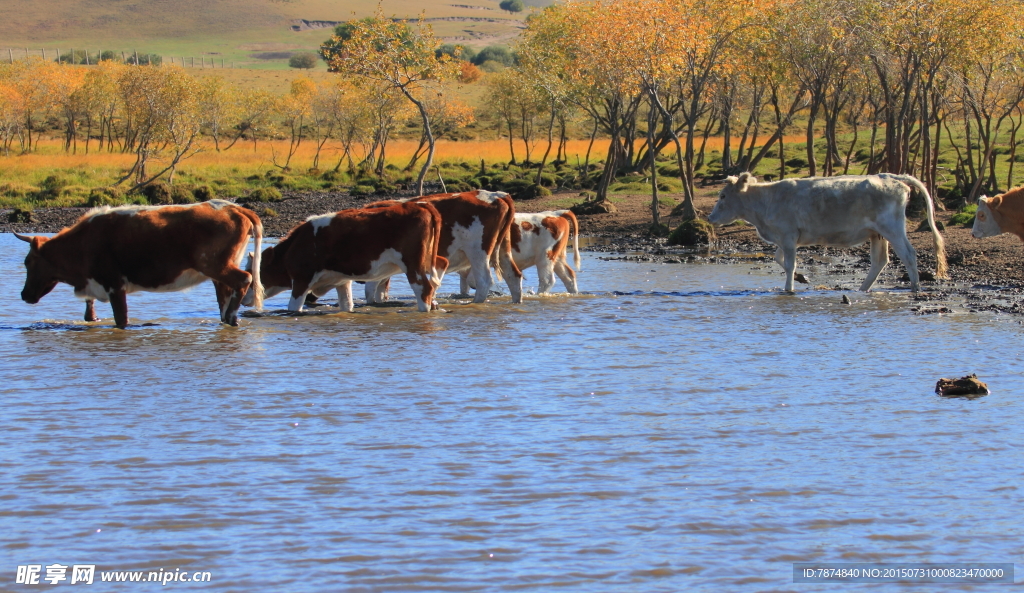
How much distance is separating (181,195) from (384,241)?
28.6 metres

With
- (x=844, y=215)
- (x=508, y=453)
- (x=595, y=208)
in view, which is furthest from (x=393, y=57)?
(x=508, y=453)

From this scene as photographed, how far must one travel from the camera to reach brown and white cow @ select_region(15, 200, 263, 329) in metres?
12.6

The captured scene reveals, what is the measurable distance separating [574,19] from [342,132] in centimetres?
2681

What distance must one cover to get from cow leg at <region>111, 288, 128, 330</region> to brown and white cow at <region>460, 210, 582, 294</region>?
5207 millimetres

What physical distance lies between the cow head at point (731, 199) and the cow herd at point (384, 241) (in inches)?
1.3

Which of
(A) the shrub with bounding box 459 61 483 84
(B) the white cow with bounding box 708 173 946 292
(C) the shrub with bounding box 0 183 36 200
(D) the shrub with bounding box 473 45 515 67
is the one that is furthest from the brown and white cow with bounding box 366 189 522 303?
(D) the shrub with bounding box 473 45 515 67

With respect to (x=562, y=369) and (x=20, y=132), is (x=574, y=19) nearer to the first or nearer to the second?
(x=562, y=369)

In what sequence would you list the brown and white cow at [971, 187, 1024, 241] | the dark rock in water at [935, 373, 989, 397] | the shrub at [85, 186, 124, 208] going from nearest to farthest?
1. the dark rock in water at [935, 373, 989, 397]
2. the brown and white cow at [971, 187, 1024, 241]
3. the shrub at [85, 186, 124, 208]

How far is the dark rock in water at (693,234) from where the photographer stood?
24891 mm

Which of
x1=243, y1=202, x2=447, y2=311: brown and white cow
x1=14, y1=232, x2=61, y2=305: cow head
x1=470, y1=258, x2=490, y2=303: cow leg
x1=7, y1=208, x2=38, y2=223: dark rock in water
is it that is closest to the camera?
x1=14, y1=232, x2=61, y2=305: cow head

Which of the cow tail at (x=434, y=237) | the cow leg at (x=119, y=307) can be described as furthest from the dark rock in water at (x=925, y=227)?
the cow leg at (x=119, y=307)

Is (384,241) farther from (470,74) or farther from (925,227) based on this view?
(470,74)

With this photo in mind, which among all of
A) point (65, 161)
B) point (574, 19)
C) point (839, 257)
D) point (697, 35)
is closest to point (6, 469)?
point (839, 257)

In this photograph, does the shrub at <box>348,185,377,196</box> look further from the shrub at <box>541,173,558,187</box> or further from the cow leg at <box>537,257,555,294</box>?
the cow leg at <box>537,257,555,294</box>
